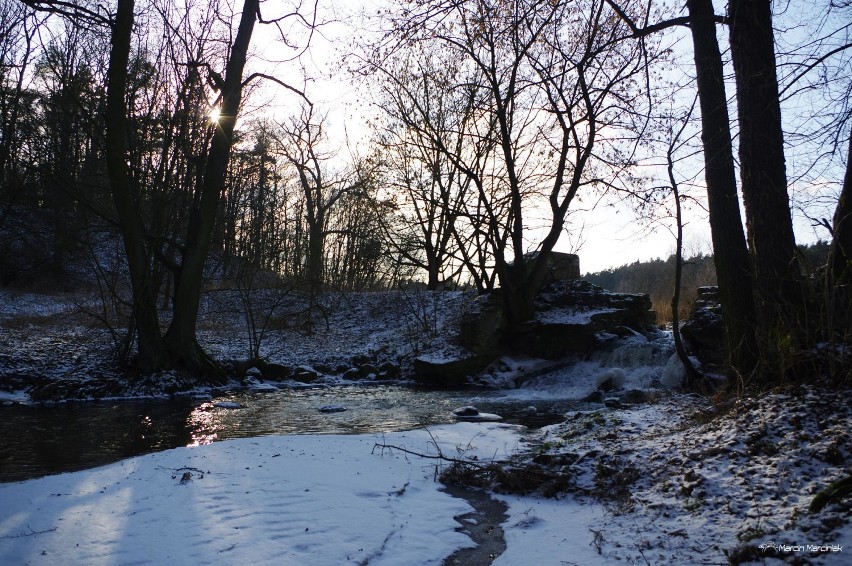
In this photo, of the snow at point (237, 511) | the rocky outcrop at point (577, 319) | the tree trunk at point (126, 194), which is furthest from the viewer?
the rocky outcrop at point (577, 319)

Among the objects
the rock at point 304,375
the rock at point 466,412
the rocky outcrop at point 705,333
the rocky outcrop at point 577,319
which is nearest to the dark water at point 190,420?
the rock at point 466,412

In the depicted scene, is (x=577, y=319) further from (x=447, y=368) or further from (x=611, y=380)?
(x=447, y=368)

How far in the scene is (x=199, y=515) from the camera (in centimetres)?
387

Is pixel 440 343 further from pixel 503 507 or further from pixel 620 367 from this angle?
pixel 503 507

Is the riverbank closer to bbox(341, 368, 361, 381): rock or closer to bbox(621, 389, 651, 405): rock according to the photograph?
bbox(621, 389, 651, 405): rock

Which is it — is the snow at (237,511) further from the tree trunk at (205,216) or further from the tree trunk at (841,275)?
the tree trunk at (205,216)

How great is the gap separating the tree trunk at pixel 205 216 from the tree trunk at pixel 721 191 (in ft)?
34.0

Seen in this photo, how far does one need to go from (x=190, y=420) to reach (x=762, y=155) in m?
9.11

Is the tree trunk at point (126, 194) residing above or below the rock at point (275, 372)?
above

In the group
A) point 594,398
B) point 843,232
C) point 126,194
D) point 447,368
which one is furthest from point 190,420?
point 843,232

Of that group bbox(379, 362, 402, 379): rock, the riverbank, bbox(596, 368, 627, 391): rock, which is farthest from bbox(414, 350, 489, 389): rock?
the riverbank

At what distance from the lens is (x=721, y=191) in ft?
22.9

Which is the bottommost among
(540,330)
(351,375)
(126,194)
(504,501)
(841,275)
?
(351,375)

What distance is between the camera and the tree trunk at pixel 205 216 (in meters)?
13.2
